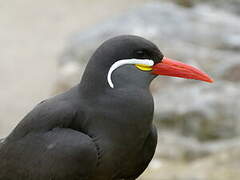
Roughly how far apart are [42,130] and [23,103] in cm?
705

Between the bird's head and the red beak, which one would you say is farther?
the red beak

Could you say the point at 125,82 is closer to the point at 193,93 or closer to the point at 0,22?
the point at 193,93

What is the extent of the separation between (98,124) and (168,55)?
237 inches

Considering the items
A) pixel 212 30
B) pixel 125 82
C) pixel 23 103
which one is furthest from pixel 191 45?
pixel 125 82

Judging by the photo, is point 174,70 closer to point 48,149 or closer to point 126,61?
point 126,61

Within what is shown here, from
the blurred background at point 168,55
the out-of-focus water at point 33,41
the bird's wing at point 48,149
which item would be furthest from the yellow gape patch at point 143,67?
the out-of-focus water at point 33,41

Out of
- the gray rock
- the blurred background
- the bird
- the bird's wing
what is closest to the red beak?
the bird

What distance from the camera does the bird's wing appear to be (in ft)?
10.9

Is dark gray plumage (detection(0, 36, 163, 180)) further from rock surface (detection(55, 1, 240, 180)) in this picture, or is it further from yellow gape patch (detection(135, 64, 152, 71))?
rock surface (detection(55, 1, 240, 180))

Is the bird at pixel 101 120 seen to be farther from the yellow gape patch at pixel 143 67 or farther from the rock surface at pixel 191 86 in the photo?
the rock surface at pixel 191 86

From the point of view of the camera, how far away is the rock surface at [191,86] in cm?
716

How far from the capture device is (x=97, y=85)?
3.35 metres

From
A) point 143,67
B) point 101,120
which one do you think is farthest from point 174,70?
point 101,120

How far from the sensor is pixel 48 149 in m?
3.39
